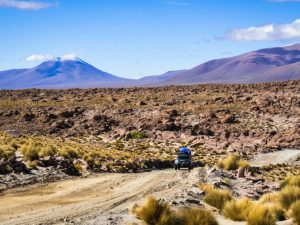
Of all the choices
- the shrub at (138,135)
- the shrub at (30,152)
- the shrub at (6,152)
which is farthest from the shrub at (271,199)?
the shrub at (138,135)

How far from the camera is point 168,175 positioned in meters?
27.5

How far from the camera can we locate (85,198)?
1984cm

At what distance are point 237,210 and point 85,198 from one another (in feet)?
24.3

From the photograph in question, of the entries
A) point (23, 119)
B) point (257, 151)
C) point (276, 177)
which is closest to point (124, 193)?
point (276, 177)

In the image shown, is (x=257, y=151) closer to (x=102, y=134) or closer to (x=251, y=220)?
(x=102, y=134)

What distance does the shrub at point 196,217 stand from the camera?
13031 millimetres

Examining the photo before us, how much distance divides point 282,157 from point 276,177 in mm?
12241

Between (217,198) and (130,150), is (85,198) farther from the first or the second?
(130,150)

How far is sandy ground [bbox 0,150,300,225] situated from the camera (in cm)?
1542

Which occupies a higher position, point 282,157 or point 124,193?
point 124,193

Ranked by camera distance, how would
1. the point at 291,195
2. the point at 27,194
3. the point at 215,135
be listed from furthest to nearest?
the point at 215,135 < the point at 27,194 < the point at 291,195

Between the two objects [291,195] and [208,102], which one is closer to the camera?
[291,195]

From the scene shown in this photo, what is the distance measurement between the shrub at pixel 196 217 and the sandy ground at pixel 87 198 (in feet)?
3.63

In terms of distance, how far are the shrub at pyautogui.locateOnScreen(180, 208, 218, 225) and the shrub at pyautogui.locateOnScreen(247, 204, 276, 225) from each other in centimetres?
95
